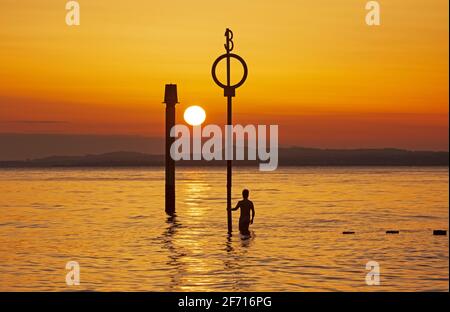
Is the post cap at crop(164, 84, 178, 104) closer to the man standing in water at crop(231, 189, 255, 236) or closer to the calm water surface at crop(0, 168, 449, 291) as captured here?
the calm water surface at crop(0, 168, 449, 291)

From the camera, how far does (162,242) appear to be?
29047 millimetres

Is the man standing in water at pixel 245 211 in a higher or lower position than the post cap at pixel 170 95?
lower

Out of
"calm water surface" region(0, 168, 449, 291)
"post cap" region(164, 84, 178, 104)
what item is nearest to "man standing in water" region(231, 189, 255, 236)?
"calm water surface" region(0, 168, 449, 291)

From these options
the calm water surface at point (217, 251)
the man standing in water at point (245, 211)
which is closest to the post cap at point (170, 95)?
the calm water surface at point (217, 251)

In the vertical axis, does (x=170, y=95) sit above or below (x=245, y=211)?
above

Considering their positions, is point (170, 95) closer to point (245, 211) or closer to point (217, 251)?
point (245, 211)

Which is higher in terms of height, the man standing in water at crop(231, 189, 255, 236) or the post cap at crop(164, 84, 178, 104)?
the post cap at crop(164, 84, 178, 104)

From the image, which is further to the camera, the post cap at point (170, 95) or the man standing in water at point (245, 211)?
the post cap at point (170, 95)

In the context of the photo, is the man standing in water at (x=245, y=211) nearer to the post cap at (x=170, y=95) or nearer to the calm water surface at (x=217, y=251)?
the calm water surface at (x=217, y=251)

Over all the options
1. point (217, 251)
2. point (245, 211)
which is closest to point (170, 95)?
point (245, 211)

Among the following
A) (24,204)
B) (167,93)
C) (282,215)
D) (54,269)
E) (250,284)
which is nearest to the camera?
(250,284)

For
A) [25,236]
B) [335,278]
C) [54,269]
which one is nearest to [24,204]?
[25,236]
